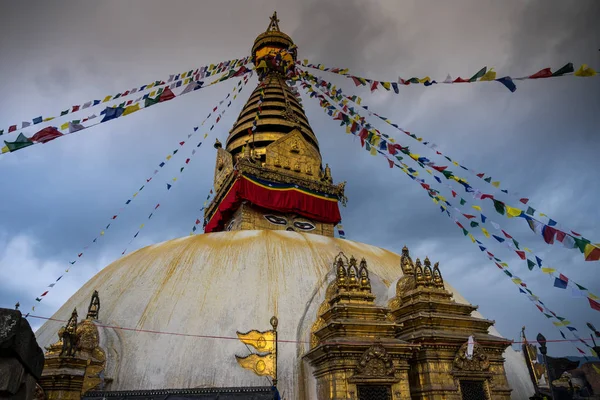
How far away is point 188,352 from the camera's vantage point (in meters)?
7.18

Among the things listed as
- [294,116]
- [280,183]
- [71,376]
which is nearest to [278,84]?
[294,116]

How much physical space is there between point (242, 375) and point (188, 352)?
1.14 m

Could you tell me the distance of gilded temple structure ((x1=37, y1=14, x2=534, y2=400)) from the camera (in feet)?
21.8

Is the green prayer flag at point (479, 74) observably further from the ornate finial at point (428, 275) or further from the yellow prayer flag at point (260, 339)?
the yellow prayer flag at point (260, 339)

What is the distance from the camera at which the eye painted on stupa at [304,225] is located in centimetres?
1456

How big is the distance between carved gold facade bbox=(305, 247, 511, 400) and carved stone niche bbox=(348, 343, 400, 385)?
2 cm

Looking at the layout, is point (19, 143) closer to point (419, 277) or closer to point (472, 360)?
point (419, 277)

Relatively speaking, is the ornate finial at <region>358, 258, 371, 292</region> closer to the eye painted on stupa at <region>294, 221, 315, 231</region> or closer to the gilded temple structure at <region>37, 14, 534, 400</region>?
the gilded temple structure at <region>37, 14, 534, 400</region>

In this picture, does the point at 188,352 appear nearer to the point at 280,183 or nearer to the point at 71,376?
the point at 71,376

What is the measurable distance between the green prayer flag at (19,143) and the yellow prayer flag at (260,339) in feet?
16.1

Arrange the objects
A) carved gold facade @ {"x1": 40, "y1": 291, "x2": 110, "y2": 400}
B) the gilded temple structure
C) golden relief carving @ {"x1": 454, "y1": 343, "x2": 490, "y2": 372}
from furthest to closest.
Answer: golden relief carving @ {"x1": 454, "y1": 343, "x2": 490, "y2": 372}
the gilded temple structure
carved gold facade @ {"x1": 40, "y1": 291, "x2": 110, "y2": 400}

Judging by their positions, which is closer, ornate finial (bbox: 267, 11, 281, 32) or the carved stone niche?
the carved stone niche

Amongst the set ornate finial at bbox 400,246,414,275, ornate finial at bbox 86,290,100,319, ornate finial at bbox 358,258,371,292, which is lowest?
ornate finial at bbox 86,290,100,319

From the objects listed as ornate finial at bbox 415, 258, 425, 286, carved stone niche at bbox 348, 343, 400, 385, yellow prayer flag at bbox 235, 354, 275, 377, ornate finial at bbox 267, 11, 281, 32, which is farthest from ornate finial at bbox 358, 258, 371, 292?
ornate finial at bbox 267, 11, 281, 32
